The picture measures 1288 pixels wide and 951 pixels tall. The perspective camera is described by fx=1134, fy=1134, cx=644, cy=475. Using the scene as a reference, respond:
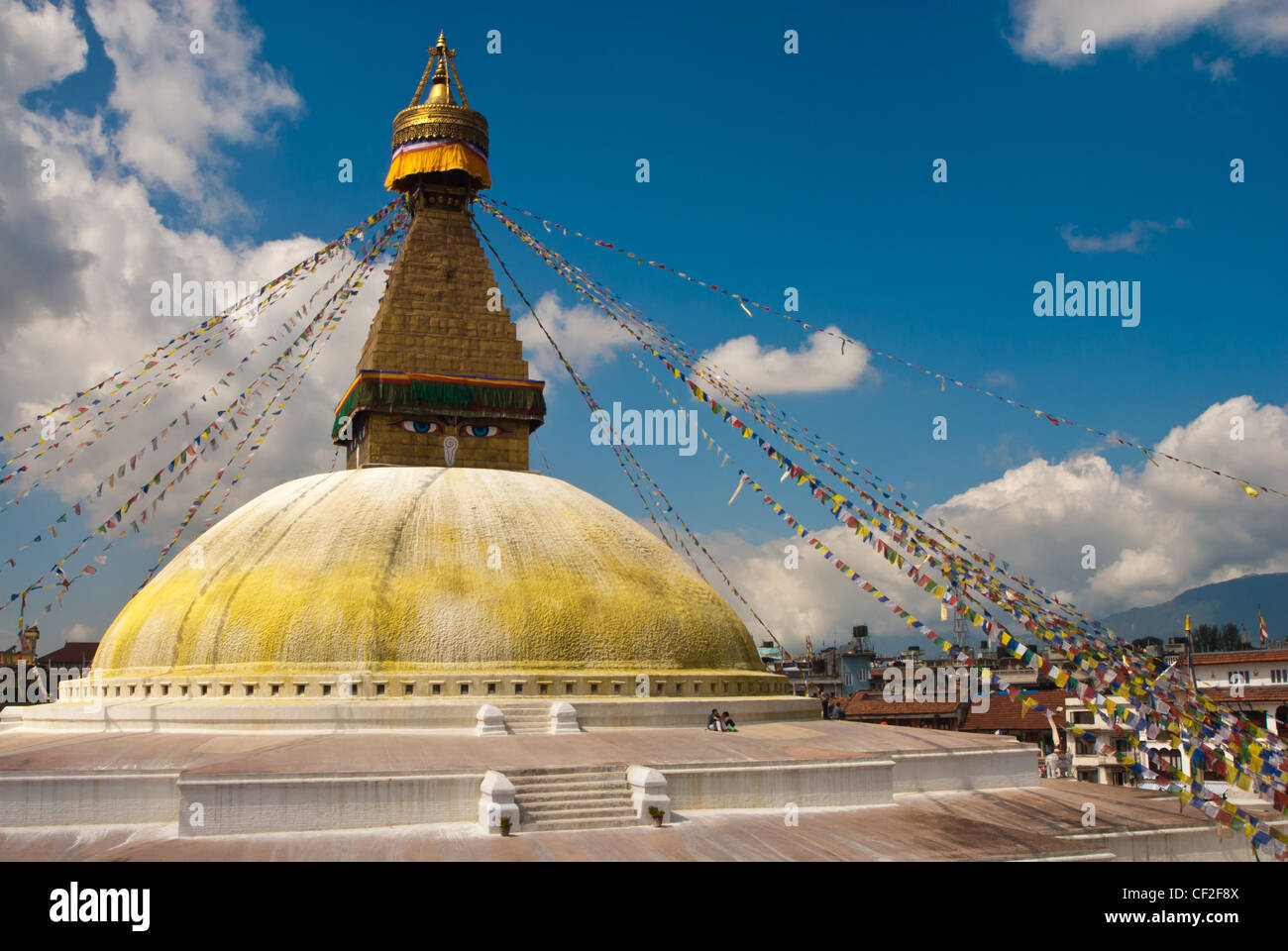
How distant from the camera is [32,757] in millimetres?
12555

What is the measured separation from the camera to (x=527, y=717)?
1466 cm

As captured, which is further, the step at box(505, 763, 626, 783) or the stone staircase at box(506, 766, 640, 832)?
the step at box(505, 763, 626, 783)

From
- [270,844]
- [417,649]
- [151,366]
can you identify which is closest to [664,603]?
[417,649]

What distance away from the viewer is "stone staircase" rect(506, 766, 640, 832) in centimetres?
1180

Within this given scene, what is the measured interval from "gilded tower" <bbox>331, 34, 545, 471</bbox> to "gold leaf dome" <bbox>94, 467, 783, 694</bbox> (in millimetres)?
1211

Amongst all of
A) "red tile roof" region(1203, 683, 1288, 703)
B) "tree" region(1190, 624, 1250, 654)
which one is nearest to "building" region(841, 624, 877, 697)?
"tree" region(1190, 624, 1250, 654)

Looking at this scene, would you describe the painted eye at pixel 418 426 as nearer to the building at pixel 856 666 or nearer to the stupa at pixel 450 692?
the stupa at pixel 450 692

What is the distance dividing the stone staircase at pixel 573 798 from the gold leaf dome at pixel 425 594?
114 inches

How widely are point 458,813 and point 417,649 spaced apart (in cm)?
346

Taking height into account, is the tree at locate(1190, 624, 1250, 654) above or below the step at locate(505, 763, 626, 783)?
below

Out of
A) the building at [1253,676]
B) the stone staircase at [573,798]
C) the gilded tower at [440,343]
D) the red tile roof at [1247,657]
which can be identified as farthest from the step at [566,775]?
the red tile roof at [1247,657]

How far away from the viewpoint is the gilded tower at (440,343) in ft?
62.7

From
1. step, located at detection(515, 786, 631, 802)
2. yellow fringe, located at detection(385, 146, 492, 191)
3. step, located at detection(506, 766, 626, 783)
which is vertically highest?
yellow fringe, located at detection(385, 146, 492, 191)

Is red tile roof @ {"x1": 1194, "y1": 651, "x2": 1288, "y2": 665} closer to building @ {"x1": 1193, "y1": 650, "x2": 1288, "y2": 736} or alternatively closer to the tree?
building @ {"x1": 1193, "y1": 650, "x2": 1288, "y2": 736}
